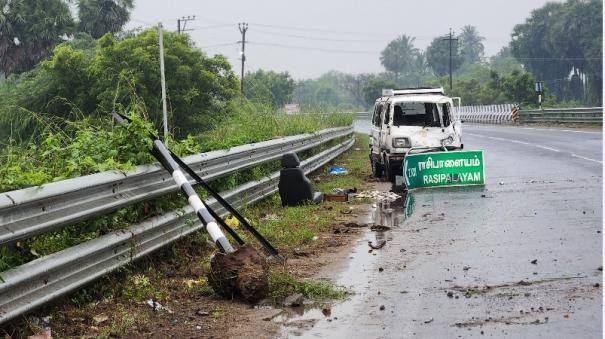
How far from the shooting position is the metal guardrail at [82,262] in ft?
16.5

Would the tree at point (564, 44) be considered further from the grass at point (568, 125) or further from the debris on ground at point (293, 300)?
the debris on ground at point (293, 300)

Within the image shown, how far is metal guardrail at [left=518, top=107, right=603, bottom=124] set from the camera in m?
42.3

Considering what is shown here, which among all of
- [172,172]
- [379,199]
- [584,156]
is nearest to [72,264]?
[172,172]

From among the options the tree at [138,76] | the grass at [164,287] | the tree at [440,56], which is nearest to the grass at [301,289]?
the grass at [164,287]

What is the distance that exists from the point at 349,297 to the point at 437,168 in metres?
9.59

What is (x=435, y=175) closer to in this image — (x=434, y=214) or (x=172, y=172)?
(x=434, y=214)

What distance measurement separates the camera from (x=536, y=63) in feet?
438

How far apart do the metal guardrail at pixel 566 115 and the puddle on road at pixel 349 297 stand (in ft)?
111

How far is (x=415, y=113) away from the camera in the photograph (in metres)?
18.8

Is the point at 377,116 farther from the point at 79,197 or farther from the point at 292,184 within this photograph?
the point at 79,197

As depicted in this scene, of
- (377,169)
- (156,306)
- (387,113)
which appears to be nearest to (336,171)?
(377,169)

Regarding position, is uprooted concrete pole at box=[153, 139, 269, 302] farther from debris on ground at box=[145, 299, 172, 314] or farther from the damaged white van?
the damaged white van

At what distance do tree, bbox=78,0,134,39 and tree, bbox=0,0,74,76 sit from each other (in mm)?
2398

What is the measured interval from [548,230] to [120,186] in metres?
5.30
